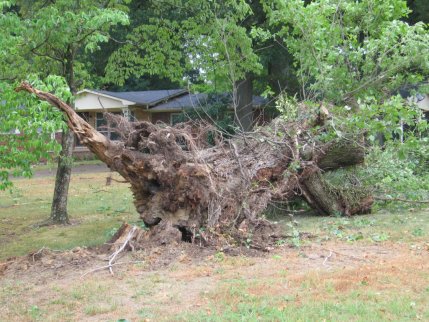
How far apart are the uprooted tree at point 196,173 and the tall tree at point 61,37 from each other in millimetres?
1311

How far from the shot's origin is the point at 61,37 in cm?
954

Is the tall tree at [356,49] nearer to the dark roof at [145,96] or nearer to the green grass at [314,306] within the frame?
the green grass at [314,306]

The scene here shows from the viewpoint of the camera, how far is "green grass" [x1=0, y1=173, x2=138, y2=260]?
30.7 feet

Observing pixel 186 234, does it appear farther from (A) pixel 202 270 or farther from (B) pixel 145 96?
(B) pixel 145 96

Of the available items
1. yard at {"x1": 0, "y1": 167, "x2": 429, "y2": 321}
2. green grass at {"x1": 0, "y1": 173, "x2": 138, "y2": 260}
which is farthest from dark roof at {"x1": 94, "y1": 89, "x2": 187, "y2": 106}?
yard at {"x1": 0, "y1": 167, "x2": 429, "y2": 321}

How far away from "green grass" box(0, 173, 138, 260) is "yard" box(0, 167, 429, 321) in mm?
137

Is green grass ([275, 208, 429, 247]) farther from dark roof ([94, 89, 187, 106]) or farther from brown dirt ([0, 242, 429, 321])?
dark roof ([94, 89, 187, 106])

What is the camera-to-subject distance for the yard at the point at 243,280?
194 inches

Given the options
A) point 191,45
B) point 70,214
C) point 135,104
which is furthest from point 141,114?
point 70,214

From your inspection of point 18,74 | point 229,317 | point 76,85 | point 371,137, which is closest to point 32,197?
point 76,85

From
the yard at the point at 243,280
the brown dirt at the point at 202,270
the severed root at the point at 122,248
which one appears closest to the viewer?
the yard at the point at 243,280

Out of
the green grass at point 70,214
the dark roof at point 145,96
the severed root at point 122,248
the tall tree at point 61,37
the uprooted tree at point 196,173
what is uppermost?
the dark roof at point 145,96

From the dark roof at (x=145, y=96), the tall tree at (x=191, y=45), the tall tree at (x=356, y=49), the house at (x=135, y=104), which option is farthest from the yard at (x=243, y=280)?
the dark roof at (x=145, y=96)

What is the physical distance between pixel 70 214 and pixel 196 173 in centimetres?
584
